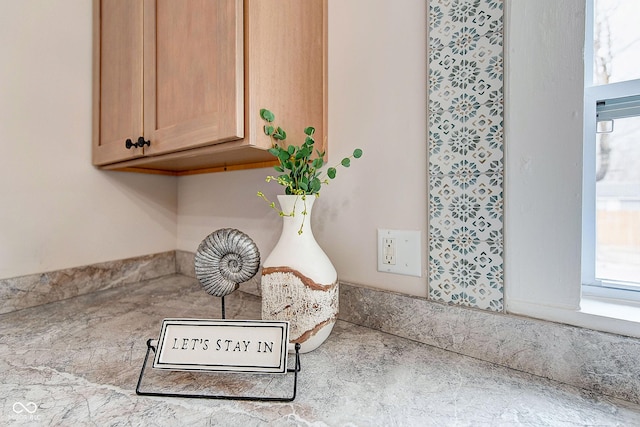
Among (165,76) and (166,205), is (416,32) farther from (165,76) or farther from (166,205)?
(166,205)

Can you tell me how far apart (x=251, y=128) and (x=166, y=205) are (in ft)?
2.91

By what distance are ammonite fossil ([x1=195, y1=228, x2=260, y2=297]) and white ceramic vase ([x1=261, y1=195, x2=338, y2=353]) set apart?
2.0 inches

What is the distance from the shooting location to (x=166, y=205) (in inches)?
Answer: 53.7

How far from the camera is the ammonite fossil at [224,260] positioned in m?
0.64

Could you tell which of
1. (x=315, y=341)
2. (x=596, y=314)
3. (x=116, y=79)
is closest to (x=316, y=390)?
(x=315, y=341)

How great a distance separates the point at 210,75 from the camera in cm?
72

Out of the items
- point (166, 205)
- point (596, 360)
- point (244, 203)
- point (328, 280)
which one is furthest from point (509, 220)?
point (166, 205)

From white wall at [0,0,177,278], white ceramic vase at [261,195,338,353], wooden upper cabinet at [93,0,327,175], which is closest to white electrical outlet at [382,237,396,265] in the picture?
white ceramic vase at [261,195,338,353]

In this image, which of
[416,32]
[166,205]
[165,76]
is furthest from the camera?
[166,205]

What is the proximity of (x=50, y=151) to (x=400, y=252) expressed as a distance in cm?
119

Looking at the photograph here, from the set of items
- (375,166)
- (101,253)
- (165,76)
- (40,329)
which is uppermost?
(165,76)

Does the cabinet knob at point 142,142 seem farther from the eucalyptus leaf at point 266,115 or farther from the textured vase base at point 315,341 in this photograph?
the textured vase base at point 315,341

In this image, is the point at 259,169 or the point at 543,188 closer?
the point at 543,188

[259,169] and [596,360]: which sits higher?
[259,169]
